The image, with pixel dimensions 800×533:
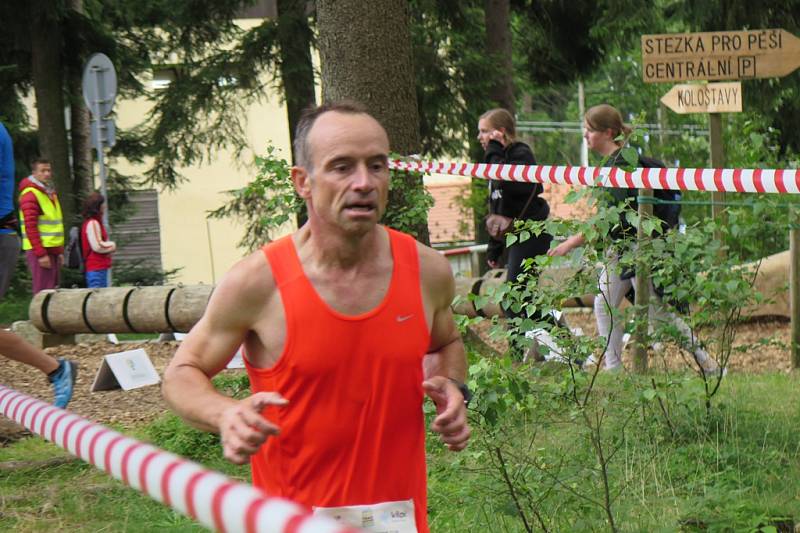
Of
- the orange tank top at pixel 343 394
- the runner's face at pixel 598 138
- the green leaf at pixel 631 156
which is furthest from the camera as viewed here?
the runner's face at pixel 598 138

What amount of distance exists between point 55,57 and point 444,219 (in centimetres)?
2232

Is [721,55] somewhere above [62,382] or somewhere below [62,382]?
above

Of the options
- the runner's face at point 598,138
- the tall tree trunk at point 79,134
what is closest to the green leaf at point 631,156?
the runner's face at point 598,138

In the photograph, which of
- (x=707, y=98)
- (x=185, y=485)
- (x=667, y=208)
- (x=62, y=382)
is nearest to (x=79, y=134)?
(x=707, y=98)

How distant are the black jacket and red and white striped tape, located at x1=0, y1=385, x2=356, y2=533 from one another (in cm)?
537

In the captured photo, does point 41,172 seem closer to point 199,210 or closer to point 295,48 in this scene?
point 295,48

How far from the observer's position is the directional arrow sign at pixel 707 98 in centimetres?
907

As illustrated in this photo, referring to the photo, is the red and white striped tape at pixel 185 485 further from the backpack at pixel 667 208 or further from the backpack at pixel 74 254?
the backpack at pixel 74 254

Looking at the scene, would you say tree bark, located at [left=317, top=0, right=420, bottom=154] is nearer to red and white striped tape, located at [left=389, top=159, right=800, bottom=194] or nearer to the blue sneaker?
red and white striped tape, located at [left=389, top=159, right=800, bottom=194]

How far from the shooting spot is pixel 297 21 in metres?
15.1

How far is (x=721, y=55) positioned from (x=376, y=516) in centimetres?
660

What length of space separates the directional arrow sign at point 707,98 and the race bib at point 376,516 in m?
6.48

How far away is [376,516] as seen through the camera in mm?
3074

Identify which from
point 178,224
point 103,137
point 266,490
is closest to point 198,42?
point 103,137
